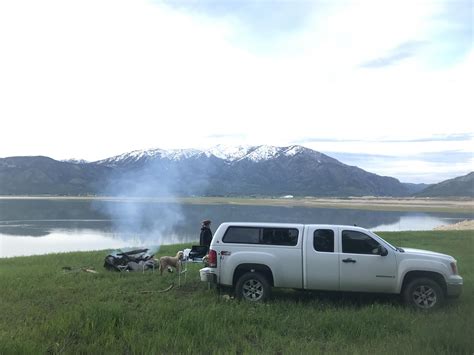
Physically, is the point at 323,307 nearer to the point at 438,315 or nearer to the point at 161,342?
the point at 438,315

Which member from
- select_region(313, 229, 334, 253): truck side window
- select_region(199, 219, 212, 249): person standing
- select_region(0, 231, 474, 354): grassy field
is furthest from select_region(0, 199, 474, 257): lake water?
select_region(313, 229, 334, 253): truck side window

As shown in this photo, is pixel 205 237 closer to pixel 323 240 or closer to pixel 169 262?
pixel 169 262

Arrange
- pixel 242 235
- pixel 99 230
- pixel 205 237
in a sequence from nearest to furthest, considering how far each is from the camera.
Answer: pixel 242 235 < pixel 205 237 < pixel 99 230

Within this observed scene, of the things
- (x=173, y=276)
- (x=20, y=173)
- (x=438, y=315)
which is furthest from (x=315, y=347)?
(x=20, y=173)

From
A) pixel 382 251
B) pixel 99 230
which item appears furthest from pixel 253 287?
pixel 99 230

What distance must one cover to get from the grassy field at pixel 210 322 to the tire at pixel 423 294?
0.26m

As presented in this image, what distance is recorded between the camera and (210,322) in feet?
24.5

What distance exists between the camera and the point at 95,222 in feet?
174

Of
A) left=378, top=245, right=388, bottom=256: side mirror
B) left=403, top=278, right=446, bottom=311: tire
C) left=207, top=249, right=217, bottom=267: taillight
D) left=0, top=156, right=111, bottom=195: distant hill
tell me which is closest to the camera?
left=403, top=278, right=446, bottom=311: tire

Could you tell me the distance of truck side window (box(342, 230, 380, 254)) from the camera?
930cm

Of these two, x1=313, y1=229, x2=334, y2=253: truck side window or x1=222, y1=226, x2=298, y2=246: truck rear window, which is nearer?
x1=313, y1=229, x2=334, y2=253: truck side window

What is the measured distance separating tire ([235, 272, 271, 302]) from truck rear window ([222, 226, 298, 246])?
717 mm

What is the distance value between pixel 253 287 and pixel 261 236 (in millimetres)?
1077

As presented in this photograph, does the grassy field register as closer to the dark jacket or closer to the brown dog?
the brown dog
